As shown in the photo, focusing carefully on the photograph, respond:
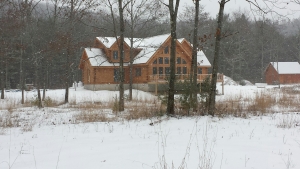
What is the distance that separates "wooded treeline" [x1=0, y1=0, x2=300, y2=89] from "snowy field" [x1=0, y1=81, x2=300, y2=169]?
3.61 metres

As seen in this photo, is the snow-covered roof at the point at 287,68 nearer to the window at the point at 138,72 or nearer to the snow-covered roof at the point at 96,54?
the window at the point at 138,72

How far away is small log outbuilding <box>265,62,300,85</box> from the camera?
1927 inches

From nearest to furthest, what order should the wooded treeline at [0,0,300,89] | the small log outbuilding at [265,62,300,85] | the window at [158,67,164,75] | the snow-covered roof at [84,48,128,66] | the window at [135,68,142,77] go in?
the wooded treeline at [0,0,300,89], the snow-covered roof at [84,48,128,66], the window at [158,67,164,75], the window at [135,68,142,77], the small log outbuilding at [265,62,300,85]

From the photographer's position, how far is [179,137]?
6.58 meters

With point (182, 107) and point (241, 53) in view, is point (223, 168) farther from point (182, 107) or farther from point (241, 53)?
point (241, 53)

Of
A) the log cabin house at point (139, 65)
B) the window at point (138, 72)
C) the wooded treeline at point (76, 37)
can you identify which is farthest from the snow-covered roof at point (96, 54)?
the window at point (138, 72)

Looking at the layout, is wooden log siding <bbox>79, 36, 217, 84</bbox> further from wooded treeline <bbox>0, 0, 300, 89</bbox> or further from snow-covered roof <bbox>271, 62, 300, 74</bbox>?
snow-covered roof <bbox>271, 62, 300, 74</bbox>

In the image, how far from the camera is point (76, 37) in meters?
22.0

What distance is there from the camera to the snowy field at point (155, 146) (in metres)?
4.60

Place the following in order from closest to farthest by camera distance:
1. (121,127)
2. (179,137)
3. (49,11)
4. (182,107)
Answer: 1. (179,137)
2. (121,127)
3. (182,107)
4. (49,11)

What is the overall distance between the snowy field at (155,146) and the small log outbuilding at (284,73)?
146ft

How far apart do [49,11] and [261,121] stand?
16.9 m

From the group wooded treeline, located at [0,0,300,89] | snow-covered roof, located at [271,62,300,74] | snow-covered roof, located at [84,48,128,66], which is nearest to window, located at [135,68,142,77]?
snow-covered roof, located at [84,48,128,66]

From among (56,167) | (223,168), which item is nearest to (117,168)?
(56,167)
